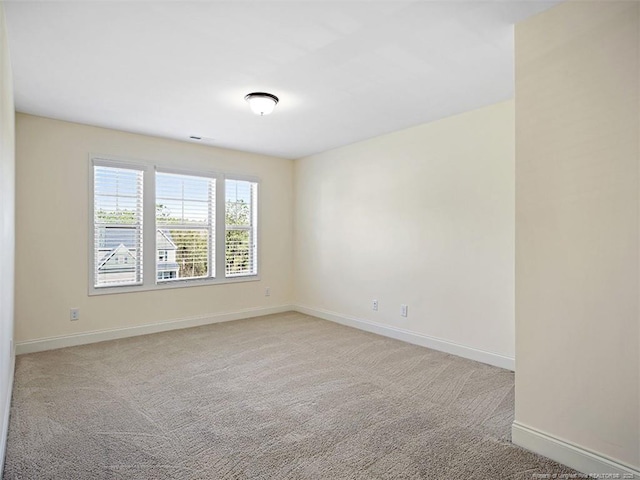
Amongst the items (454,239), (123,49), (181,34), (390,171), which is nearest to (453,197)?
(454,239)

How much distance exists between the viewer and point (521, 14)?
6.92 feet

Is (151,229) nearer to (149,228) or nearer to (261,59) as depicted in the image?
(149,228)

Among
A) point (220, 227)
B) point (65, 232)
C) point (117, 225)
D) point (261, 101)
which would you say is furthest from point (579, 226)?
point (65, 232)

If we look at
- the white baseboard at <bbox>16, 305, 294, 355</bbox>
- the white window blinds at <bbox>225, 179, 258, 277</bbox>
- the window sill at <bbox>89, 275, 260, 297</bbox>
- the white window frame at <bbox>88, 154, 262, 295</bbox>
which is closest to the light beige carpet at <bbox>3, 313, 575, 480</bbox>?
the white baseboard at <bbox>16, 305, 294, 355</bbox>

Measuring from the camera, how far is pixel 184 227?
501 cm

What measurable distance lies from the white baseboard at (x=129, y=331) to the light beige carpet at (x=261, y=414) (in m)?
0.18

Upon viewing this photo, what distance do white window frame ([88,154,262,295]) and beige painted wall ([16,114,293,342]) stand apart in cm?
6

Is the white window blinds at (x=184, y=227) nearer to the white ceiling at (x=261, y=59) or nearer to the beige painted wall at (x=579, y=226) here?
the white ceiling at (x=261, y=59)

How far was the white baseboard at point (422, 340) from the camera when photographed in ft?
11.7

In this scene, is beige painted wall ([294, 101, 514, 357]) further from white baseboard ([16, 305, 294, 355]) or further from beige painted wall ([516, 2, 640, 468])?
beige painted wall ([516, 2, 640, 468])

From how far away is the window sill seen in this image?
4363mm

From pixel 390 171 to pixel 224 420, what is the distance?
10.8 ft

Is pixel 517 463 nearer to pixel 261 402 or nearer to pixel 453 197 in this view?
pixel 261 402

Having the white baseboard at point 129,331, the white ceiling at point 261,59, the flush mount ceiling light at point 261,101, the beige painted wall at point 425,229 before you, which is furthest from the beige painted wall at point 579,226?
the white baseboard at point 129,331
